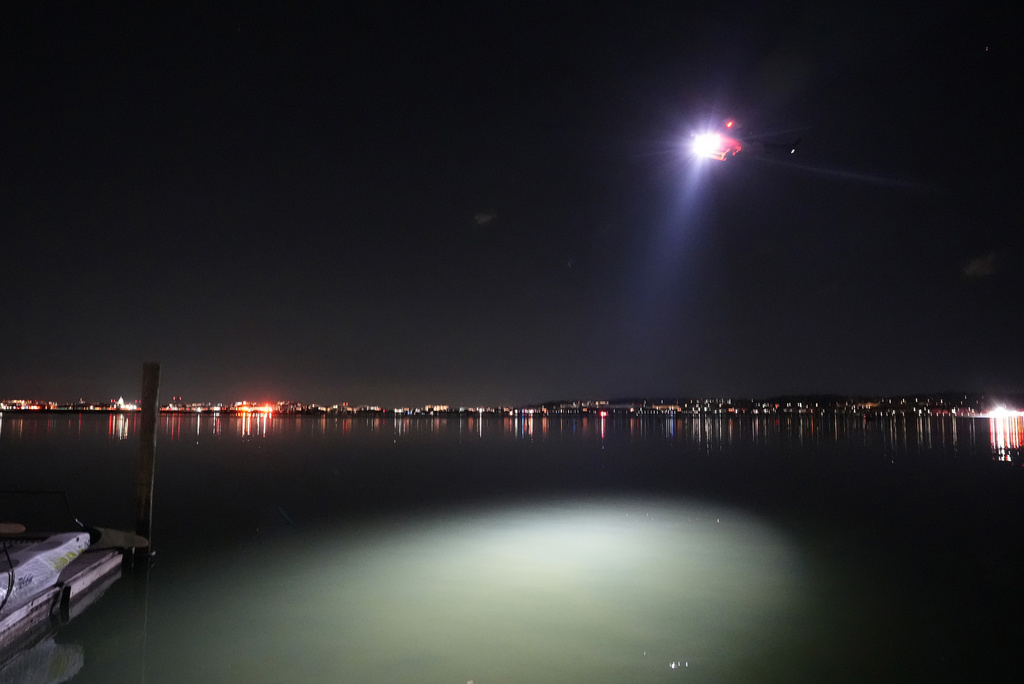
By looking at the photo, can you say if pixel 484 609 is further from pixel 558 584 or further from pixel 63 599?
pixel 63 599

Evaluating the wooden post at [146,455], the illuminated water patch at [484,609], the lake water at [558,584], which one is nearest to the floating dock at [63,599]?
the lake water at [558,584]

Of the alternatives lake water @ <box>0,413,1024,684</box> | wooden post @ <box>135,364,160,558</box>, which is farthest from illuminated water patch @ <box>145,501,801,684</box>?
wooden post @ <box>135,364,160,558</box>

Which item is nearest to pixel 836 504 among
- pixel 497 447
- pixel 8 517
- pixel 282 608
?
pixel 282 608

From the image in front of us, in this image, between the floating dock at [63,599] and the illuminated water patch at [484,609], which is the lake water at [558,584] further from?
the floating dock at [63,599]

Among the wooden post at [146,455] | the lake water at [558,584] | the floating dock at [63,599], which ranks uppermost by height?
the wooden post at [146,455]

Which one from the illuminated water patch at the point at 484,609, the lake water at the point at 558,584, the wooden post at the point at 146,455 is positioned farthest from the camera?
the wooden post at the point at 146,455

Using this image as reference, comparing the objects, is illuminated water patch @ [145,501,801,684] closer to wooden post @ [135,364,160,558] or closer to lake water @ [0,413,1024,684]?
lake water @ [0,413,1024,684]

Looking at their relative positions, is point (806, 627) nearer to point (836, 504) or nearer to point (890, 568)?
point (890, 568)
